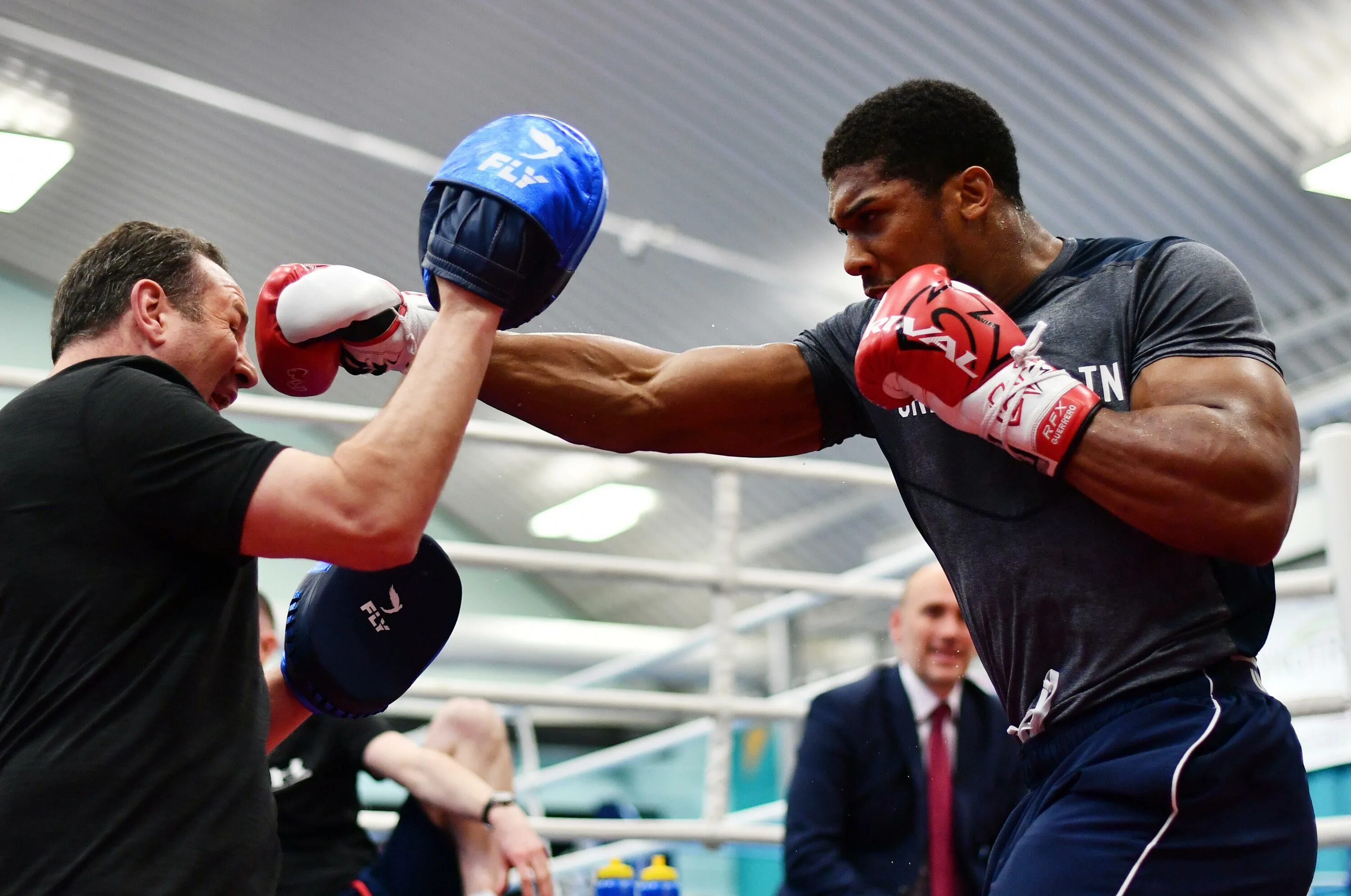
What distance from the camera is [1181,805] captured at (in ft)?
4.81

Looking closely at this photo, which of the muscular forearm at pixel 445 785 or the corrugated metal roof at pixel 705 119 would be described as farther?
the corrugated metal roof at pixel 705 119

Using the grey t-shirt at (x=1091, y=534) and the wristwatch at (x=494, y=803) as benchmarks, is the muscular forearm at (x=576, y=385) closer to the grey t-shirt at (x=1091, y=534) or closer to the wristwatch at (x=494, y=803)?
the grey t-shirt at (x=1091, y=534)

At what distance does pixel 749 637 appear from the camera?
12.8 metres

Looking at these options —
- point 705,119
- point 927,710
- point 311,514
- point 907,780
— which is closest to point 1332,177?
point 705,119

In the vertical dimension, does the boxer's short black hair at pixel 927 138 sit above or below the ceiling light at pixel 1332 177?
below

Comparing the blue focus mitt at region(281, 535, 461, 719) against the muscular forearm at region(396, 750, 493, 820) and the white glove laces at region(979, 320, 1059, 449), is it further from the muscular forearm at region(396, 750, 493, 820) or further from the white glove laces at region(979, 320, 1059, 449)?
the muscular forearm at region(396, 750, 493, 820)

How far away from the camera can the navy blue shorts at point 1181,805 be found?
1.46 meters

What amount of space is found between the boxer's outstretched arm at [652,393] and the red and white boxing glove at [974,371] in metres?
0.34

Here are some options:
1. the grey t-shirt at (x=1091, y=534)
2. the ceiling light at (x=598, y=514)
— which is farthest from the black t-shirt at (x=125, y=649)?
the ceiling light at (x=598, y=514)

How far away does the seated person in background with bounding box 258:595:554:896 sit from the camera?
9.10 feet

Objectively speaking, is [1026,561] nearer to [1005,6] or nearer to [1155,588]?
[1155,588]

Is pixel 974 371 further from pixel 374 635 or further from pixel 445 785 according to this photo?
pixel 445 785

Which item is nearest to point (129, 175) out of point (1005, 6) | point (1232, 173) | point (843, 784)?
point (1005, 6)

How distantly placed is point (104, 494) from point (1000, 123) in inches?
52.4
